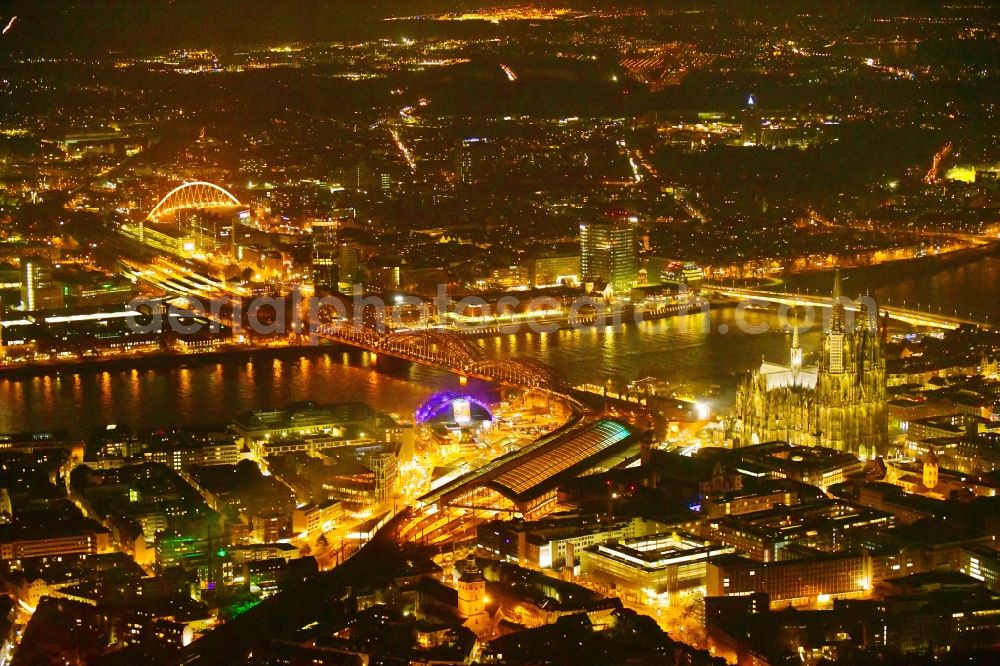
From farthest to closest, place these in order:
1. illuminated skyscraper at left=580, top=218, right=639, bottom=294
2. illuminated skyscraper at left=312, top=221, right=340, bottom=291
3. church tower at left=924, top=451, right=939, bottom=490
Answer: illuminated skyscraper at left=580, top=218, right=639, bottom=294 < illuminated skyscraper at left=312, top=221, right=340, bottom=291 < church tower at left=924, top=451, right=939, bottom=490

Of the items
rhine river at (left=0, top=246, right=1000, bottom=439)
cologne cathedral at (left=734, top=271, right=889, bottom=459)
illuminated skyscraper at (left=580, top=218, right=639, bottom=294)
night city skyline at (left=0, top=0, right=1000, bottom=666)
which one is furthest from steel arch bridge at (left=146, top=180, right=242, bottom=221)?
cologne cathedral at (left=734, top=271, right=889, bottom=459)

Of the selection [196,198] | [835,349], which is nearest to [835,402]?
[835,349]

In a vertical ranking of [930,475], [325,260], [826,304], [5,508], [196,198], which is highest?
[196,198]

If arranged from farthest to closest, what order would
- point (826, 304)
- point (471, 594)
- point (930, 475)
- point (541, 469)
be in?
point (826, 304) < point (541, 469) < point (930, 475) < point (471, 594)

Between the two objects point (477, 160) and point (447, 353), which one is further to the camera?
point (477, 160)

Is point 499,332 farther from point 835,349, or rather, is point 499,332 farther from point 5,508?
point 5,508

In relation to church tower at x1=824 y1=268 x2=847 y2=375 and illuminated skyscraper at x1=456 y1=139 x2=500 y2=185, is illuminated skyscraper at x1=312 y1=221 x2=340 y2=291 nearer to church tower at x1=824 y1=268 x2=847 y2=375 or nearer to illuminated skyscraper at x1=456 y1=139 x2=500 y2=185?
illuminated skyscraper at x1=456 y1=139 x2=500 y2=185
